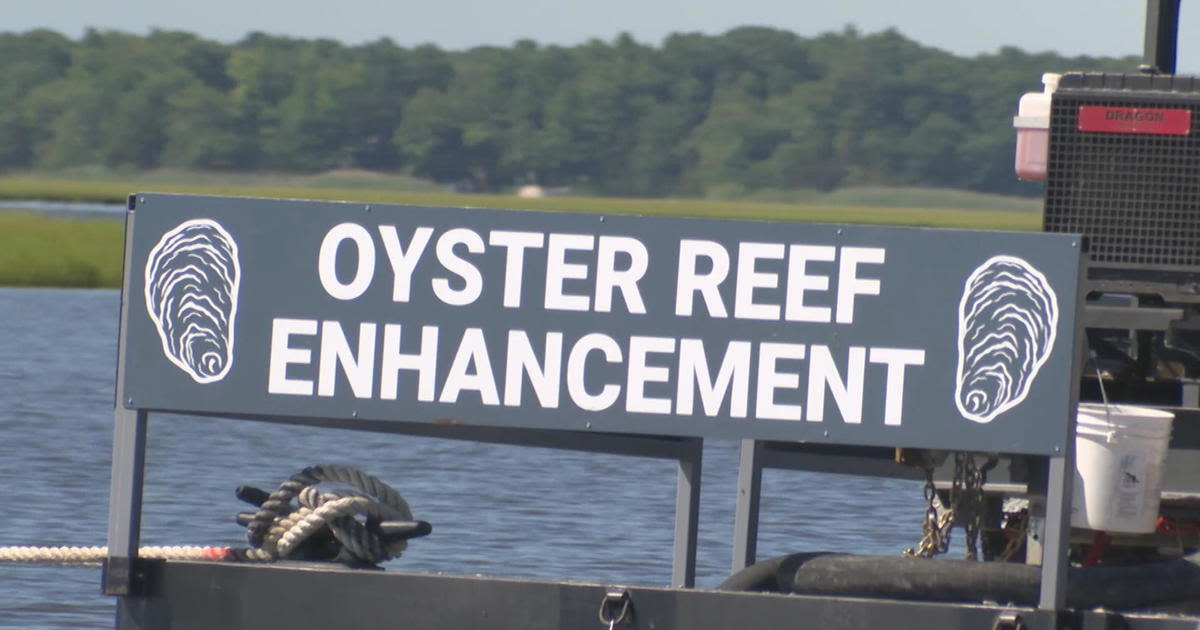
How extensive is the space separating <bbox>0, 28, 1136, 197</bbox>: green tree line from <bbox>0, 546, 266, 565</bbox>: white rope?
5378 cm

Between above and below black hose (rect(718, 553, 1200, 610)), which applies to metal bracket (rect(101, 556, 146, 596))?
below

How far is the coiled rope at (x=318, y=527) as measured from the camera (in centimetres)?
414

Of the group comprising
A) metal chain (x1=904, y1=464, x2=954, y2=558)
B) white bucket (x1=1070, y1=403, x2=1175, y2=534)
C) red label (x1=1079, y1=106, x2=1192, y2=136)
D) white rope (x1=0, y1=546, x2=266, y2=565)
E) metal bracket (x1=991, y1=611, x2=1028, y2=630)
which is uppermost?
red label (x1=1079, y1=106, x2=1192, y2=136)

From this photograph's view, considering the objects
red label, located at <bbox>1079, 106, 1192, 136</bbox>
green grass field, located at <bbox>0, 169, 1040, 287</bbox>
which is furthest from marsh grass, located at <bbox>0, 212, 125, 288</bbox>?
red label, located at <bbox>1079, 106, 1192, 136</bbox>

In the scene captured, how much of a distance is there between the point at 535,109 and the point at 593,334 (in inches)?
2688

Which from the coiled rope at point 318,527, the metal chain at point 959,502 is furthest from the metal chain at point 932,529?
the coiled rope at point 318,527

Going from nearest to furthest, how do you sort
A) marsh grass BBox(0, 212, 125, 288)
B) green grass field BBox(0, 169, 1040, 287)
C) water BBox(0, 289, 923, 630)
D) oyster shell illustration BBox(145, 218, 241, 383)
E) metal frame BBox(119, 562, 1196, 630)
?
metal frame BBox(119, 562, 1196, 630), oyster shell illustration BBox(145, 218, 241, 383), water BBox(0, 289, 923, 630), marsh grass BBox(0, 212, 125, 288), green grass field BBox(0, 169, 1040, 287)

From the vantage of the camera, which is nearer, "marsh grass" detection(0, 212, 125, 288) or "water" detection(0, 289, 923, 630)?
"water" detection(0, 289, 923, 630)

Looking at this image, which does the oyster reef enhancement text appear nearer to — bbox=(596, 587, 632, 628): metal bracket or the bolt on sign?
the bolt on sign

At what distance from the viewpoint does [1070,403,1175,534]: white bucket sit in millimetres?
4043

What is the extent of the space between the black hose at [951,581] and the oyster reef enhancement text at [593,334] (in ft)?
1.27

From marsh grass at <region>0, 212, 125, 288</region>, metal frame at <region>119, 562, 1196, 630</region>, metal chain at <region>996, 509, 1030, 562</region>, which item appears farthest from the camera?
marsh grass at <region>0, 212, 125, 288</region>

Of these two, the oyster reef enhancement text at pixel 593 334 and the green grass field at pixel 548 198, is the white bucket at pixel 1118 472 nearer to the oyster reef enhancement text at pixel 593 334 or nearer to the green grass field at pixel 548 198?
the oyster reef enhancement text at pixel 593 334

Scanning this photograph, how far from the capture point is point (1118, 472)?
4039 millimetres
